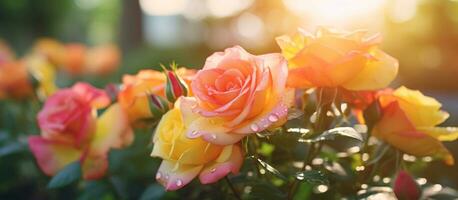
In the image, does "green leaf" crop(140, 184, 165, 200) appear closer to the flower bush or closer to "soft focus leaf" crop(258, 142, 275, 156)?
the flower bush

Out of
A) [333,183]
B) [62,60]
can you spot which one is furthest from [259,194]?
[62,60]

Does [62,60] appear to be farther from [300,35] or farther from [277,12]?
[277,12]

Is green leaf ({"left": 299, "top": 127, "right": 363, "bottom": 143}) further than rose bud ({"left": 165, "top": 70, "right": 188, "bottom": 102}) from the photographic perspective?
No

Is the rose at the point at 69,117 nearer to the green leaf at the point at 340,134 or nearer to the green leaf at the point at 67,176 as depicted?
the green leaf at the point at 67,176

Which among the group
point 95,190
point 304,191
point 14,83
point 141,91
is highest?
point 141,91

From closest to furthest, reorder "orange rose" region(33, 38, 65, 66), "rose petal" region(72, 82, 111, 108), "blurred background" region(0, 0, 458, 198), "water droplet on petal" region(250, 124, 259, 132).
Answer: "water droplet on petal" region(250, 124, 259, 132) → "rose petal" region(72, 82, 111, 108) → "orange rose" region(33, 38, 65, 66) → "blurred background" region(0, 0, 458, 198)

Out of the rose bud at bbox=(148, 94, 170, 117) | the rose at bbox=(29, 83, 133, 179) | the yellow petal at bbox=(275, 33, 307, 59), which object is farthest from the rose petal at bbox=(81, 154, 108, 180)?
the yellow petal at bbox=(275, 33, 307, 59)

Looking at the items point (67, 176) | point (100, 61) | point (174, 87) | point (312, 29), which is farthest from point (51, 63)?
point (174, 87)

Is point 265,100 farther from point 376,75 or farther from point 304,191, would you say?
point 304,191
